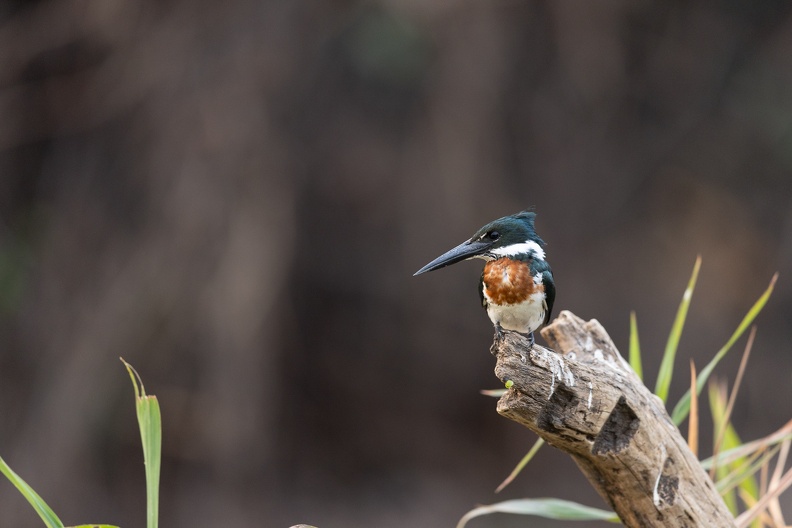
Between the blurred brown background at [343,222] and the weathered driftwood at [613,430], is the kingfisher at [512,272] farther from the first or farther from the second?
the blurred brown background at [343,222]

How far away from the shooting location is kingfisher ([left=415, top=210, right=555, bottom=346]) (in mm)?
1988

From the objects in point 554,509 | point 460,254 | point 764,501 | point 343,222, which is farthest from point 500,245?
point 343,222

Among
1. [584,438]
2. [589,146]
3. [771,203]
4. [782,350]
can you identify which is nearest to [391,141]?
[589,146]

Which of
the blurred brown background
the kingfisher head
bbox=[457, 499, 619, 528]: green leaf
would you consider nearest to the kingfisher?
the kingfisher head

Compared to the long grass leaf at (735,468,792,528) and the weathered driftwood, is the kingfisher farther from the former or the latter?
the long grass leaf at (735,468,792,528)

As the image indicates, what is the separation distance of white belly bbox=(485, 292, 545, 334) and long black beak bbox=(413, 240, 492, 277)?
12 centimetres

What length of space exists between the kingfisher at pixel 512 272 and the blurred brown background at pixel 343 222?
3.20m

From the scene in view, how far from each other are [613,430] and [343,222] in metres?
4.14

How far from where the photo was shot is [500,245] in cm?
205

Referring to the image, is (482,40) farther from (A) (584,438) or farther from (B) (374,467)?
(A) (584,438)

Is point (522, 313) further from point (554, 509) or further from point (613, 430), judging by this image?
point (554, 509)

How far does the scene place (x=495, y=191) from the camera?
570 cm

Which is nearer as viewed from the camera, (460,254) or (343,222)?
(460,254)

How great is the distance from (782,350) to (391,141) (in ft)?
10.2
